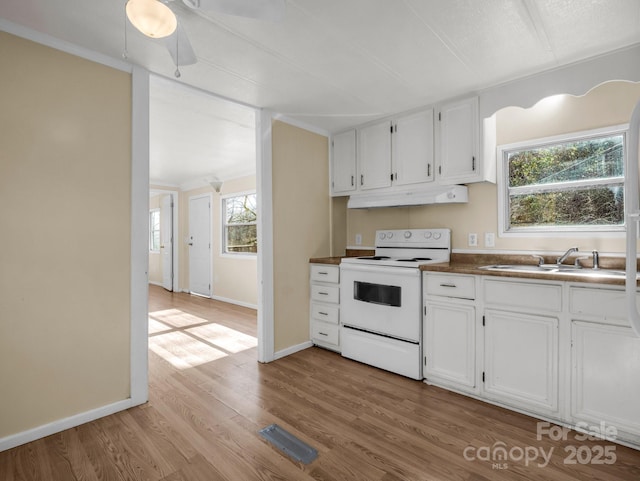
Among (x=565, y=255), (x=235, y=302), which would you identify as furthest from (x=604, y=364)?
(x=235, y=302)

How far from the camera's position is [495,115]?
288 cm

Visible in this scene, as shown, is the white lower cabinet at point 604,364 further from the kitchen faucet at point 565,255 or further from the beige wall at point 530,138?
the beige wall at point 530,138

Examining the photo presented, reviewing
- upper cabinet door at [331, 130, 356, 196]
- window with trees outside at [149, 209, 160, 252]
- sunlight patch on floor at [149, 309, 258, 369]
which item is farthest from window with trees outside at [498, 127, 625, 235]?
window with trees outside at [149, 209, 160, 252]

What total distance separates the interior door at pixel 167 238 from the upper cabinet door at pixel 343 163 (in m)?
4.75

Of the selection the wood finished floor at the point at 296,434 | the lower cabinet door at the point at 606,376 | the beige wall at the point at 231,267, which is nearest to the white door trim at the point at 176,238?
the beige wall at the point at 231,267

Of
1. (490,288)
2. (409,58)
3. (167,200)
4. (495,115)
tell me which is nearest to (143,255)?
(409,58)

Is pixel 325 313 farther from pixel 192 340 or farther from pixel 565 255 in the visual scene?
pixel 565 255

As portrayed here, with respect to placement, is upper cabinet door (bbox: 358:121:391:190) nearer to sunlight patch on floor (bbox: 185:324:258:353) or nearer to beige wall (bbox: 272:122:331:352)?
beige wall (bbox: 272:122:331:352)

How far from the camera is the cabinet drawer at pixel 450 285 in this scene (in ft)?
7.98

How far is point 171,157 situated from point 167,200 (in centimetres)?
263

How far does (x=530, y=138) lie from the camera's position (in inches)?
107

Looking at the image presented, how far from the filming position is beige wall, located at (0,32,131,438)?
1.88 metres

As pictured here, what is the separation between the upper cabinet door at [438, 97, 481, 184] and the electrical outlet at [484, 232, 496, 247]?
1.65ft

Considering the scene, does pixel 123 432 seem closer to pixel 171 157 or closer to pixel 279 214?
pixel 279 214
